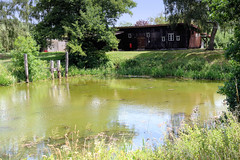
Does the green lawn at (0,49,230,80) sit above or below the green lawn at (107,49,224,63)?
below

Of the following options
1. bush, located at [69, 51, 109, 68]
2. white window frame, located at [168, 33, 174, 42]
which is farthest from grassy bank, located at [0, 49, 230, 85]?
white window frame, located at [168, 33, 174, 42]

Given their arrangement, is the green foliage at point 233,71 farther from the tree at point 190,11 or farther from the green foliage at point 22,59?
the tree at point 190,11

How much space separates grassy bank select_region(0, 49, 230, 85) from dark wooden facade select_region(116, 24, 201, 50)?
6.30 metres

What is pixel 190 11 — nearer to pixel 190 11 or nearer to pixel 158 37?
pixel 190 11

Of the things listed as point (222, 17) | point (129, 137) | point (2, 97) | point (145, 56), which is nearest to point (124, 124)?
point (129, 137)

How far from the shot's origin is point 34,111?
37.4ft

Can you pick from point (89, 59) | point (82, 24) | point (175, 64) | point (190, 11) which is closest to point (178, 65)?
point (175, 64)

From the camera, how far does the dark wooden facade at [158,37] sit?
34656 mm

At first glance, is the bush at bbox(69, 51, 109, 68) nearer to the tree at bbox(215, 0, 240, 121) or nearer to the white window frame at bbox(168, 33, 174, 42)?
the white window frame at bbox(168, 33, 174, 42)

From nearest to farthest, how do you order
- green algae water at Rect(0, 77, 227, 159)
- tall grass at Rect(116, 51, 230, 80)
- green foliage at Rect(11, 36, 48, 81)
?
green algae water at Rect(0, 77, 227, 159), green foliage at Rect(11, 36, 48, 81), tall grass at Rect(116, 51, 230, 80)

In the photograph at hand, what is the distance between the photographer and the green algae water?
8180 millimetres

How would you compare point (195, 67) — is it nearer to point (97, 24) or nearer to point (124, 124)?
point (97, 24)

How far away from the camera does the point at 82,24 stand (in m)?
26.8

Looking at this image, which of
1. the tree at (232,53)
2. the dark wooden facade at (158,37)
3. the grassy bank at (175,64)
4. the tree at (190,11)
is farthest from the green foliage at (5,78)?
the dark wooden facade at (158,37)
